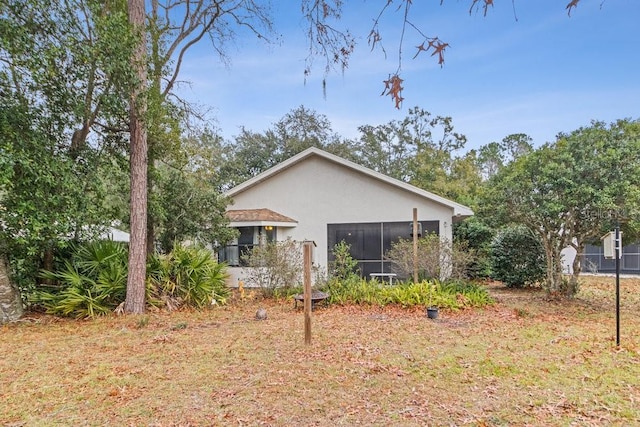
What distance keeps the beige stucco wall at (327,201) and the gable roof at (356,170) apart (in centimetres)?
18

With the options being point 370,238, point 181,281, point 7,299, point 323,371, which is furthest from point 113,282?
point 370,238

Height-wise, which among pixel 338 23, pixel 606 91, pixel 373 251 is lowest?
pixel 373 251

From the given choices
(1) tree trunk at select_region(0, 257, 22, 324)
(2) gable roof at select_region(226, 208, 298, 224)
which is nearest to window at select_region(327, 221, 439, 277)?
(2) gable roof at select_region(226, 208, 298, 224)

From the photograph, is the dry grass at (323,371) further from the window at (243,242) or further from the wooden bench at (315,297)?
the window at (243,242)

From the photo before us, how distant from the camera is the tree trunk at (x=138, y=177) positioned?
349 inches

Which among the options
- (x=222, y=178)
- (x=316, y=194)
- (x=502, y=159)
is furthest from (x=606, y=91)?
(x=502, y=159)

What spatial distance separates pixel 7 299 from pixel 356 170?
33.8 ft

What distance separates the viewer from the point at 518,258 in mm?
14180

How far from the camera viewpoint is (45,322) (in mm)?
8406

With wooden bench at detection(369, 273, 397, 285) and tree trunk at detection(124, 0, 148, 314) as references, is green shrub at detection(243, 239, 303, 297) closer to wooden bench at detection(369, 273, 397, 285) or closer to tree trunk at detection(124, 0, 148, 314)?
wooden bench at detection(369, 273, 397, 285)

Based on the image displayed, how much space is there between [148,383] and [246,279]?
9223 millimetres

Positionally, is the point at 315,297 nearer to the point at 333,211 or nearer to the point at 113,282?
the point at 113,282

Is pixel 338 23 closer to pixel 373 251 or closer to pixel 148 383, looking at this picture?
pixel 148 383

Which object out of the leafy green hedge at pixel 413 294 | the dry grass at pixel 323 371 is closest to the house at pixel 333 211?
the leafy green hedge at pixel 413 294
